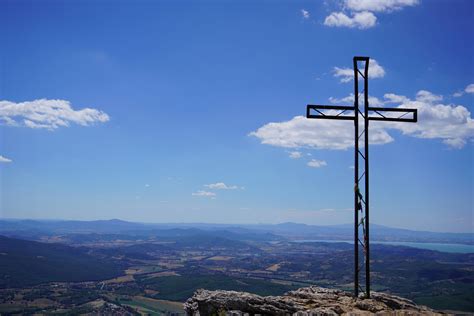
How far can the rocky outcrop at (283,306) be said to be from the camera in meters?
10.4

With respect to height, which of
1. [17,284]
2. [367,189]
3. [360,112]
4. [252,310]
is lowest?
[17,284]

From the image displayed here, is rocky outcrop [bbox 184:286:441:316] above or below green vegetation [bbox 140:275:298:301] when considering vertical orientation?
above

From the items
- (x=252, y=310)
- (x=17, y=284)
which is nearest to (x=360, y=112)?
(x=252, y=310)

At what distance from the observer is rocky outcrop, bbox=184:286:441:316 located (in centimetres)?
1045

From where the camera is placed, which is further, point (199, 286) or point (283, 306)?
point (199, 286)

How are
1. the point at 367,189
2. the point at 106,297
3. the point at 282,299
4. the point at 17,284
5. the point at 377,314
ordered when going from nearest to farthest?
the point at 377,314 < the point at 282,299 < the point at 367,189 < the point at 106,297 < the point at 17,284

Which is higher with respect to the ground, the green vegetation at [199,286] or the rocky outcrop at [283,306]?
the rocky outcrop at [283,306]

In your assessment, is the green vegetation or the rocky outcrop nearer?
the rocky outcrop

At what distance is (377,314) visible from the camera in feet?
33.0

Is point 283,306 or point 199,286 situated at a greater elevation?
point 283,306

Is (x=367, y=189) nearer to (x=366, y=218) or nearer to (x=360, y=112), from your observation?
(x=366, y=218)

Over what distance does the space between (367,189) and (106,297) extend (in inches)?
6206

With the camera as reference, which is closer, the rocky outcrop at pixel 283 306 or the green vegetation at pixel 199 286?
the rocky outcrop at pixel 283 306

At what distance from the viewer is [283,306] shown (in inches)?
422
